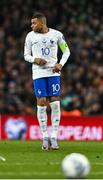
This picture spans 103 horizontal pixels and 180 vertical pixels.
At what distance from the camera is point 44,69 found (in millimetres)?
16125

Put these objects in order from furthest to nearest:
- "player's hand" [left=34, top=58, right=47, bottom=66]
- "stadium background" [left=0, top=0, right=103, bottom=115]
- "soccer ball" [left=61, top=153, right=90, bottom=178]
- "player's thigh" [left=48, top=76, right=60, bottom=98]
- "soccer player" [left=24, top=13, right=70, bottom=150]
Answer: "stadium background" [left=0, top=0, right=103, bottom=115]
"player's thigh" [left=48, top=76, right=60, bottom=98]
"soccer player" [left=24, top=13, right=70, bottom=150]
"player's hand" [left=34, top=58, right=47, bottom=66]
"soccer ball" [left=61, top=153, right=90, bottom=178]

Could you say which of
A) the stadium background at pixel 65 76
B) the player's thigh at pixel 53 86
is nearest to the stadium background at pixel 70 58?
the stadium background at pixel 65 76

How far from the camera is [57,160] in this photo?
13.9 m

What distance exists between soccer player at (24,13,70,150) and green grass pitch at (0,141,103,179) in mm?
533

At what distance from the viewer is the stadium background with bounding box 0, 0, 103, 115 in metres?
26.7

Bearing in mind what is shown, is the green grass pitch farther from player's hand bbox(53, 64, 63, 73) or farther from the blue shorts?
player's hand bbox(53, 64, 63, 73)

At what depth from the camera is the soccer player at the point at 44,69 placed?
632 inches

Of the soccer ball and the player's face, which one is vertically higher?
the player's face

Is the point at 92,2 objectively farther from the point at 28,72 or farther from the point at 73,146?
the point at 73,146

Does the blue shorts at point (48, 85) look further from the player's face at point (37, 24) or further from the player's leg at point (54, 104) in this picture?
the player's face at point (37, 24)

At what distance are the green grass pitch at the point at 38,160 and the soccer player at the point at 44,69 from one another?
1.75 ft

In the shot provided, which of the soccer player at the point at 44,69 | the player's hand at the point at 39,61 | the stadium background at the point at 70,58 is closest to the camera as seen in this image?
the player's hand at the point at 39,61

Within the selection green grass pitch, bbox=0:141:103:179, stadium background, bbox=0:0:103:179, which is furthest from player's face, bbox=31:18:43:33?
stadium background, bbox=0:0:103:179

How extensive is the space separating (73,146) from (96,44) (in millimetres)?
11732
